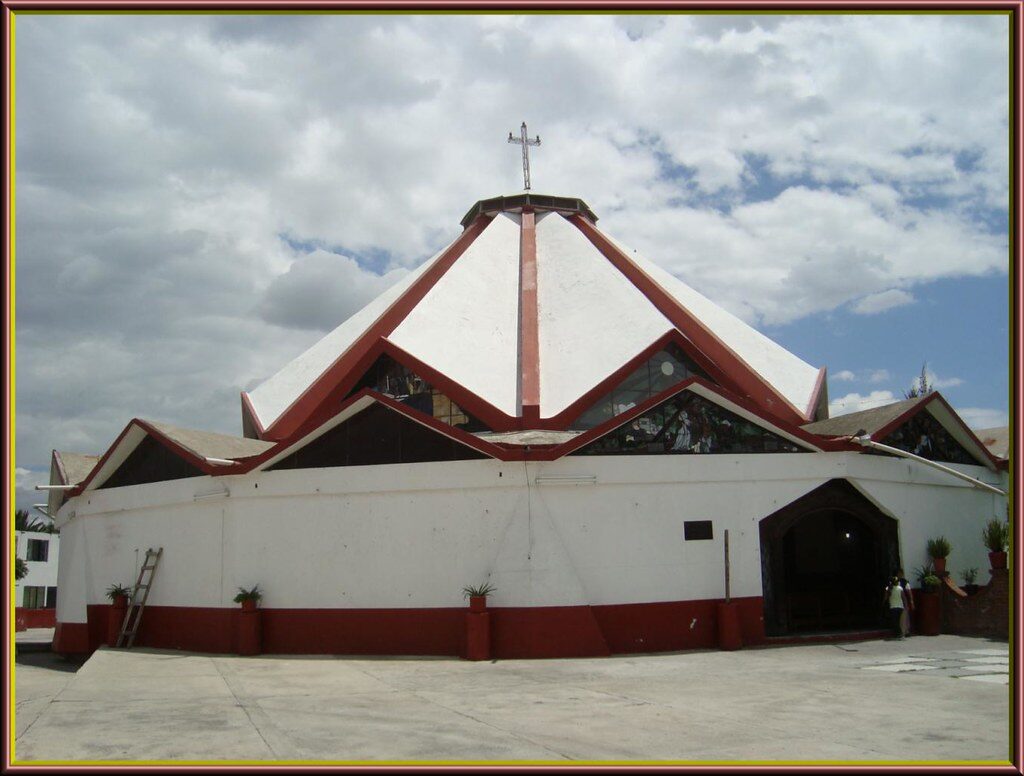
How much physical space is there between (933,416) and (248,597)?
1525 centimetres

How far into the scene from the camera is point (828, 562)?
20.3 m

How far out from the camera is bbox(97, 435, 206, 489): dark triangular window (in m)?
18.6

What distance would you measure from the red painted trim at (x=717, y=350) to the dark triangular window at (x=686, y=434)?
6.55 feet


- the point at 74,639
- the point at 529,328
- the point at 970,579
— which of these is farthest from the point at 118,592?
the point at 970,579

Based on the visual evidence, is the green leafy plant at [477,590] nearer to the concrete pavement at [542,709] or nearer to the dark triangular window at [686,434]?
the concrete pavement at [542,709]

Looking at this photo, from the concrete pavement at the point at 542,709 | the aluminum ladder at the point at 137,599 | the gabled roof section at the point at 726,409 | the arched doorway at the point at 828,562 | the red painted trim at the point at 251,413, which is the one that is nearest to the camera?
the concrete pavement at the point at 542,709

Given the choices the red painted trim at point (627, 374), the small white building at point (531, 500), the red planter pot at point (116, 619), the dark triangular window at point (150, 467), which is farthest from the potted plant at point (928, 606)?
the red planter pot at point (116, 619)

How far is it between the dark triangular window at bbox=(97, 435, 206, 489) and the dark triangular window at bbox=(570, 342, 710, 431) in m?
8.24

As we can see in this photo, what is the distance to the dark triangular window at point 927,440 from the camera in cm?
1867

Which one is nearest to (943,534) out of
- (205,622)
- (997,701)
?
(997,701)

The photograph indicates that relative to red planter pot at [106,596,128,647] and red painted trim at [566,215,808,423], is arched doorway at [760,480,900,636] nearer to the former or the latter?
red painted trim at [566,215,808,423]

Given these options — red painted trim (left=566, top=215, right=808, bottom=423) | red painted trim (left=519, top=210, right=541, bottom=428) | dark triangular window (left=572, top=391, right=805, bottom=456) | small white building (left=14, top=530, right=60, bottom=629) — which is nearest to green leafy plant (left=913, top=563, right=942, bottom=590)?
dark triangular window (left=572, top=391, right=805, bottom=456)

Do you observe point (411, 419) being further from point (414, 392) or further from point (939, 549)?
point (939, 549)

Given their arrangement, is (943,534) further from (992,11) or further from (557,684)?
(992,11)
